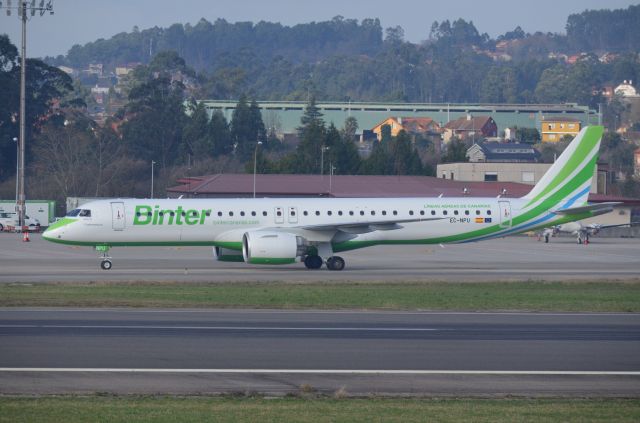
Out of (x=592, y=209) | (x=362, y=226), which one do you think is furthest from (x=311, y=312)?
(x=592, y=209)

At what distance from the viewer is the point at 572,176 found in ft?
148

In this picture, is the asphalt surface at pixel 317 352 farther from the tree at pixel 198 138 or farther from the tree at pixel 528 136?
the tree at pixel 528 136

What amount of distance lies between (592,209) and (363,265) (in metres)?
9.58

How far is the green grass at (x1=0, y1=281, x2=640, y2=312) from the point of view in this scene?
28031 millimetres

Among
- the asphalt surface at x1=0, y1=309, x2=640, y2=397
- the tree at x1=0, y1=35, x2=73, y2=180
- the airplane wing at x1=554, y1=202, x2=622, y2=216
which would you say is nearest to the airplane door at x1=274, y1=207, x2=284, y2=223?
the airplane wing at x1=554, y1=202, x2=622, y2=216

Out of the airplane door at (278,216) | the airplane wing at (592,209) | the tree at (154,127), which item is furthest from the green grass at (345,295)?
the tree at (154,127)

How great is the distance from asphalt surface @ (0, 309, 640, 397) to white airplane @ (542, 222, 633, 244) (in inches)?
1726

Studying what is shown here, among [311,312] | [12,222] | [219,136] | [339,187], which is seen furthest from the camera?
[219,136]

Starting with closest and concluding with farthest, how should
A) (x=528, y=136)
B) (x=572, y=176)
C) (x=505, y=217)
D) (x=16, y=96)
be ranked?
(x=505, y=217) < (x=572, y=176) < (x=16, y=96) < (x=528, y=136)

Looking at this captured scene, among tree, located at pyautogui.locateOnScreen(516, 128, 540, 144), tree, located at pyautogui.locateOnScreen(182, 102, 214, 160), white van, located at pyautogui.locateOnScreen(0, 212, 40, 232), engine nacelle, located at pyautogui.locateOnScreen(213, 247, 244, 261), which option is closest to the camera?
engine nacelle, located at pyautogui.locateOnScreen(213, 247, 244, 261)

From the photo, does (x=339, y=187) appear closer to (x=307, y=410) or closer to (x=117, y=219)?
(x=117, y=219)

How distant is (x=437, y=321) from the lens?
24922 millimetres

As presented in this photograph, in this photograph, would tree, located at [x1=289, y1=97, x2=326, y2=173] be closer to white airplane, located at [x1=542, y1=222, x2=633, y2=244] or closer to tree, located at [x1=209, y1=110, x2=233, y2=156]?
tree, located at [x1=209, y1=110, x2=233, y2=156]

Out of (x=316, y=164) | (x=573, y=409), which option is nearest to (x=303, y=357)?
(x=573, y=409)
